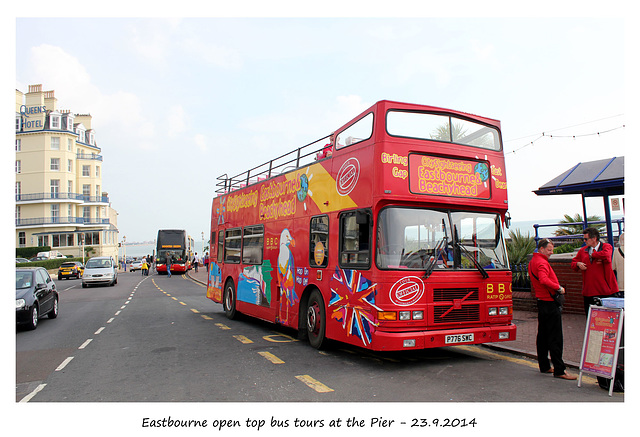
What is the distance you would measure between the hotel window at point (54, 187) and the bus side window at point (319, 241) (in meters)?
70.7

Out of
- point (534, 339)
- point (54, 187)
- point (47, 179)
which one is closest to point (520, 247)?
point (534, 339)

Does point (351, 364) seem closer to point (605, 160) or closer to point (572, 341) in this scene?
point (572, 341)

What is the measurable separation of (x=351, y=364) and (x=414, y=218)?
251cm

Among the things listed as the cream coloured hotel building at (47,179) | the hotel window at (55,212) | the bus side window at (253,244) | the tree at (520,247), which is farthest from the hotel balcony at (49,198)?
the tree at (520,247)

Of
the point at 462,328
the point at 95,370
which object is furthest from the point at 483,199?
the point at 95,370

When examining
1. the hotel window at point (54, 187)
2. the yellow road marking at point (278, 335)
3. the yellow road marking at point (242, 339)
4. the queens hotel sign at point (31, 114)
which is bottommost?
the yellow road marking at point (278, 335)

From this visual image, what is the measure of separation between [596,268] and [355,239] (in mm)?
3733

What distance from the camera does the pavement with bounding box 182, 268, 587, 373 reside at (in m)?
7.71

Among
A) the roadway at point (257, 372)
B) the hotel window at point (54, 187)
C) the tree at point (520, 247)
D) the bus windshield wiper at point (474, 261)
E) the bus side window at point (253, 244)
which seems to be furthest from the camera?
the hotel window at point (54, 187)

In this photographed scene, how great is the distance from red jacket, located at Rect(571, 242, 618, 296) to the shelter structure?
4.71m

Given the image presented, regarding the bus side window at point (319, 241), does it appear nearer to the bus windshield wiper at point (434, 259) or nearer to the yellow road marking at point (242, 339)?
the bus windshield wiper at point (434, 259)

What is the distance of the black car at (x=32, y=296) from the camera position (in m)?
12.3

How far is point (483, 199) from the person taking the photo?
780 centimetres

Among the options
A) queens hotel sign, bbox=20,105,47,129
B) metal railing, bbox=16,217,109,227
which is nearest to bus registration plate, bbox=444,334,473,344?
metal railing, bbox=16,217,109,227
